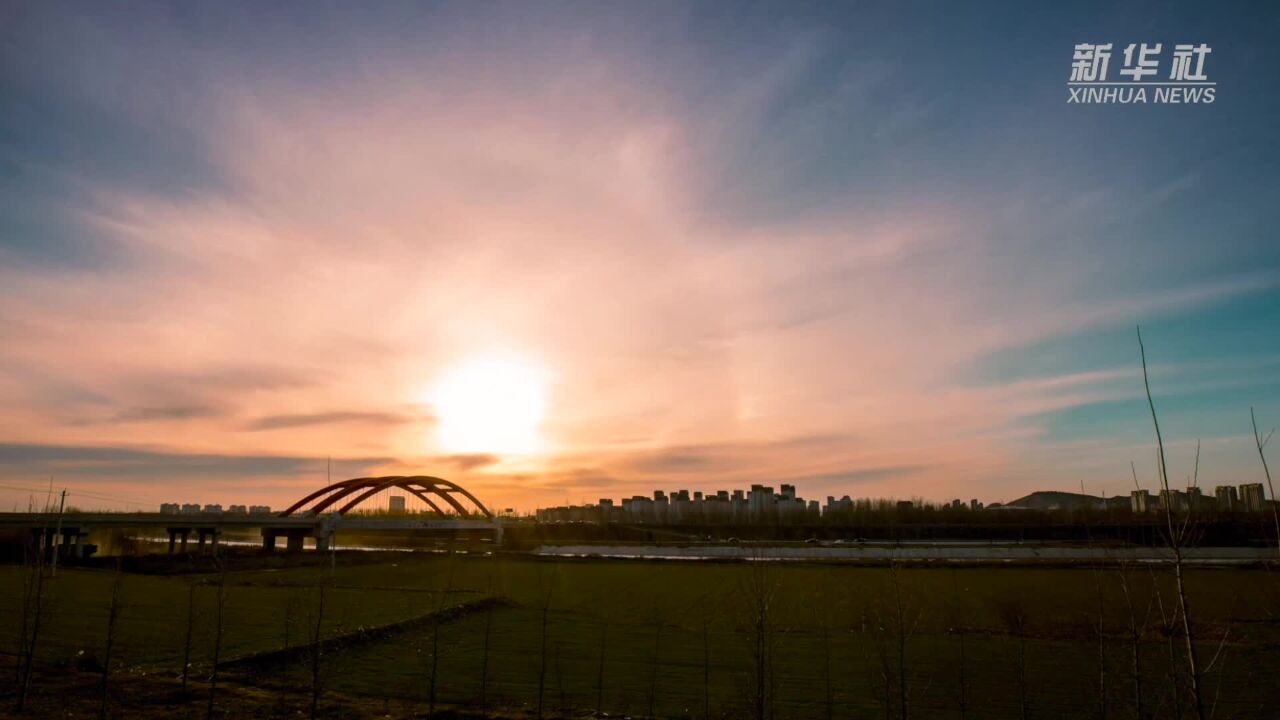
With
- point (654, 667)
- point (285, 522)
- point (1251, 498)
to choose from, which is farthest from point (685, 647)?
point (1251, 498)

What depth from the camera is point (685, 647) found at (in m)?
25.7

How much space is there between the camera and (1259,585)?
4459 cm

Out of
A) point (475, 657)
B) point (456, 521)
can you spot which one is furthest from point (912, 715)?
point (456, 521)

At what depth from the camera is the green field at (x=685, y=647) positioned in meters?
18.4

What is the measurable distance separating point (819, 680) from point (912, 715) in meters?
3.30

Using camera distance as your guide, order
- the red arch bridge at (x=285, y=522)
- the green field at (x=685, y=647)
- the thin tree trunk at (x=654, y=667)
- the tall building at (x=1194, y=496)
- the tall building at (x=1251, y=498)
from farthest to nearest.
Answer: the tall building at (x=1251, y=498)
the red arch bridge at (x=285, y=522)
the green field at (x=685, y=647)
the thin tree trunk at (x=654, y=667)
the tall building at (x=1194, y=496)

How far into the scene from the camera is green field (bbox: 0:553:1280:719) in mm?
18359

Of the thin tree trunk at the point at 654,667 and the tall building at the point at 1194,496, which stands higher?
the tall building at the point at 1194,496

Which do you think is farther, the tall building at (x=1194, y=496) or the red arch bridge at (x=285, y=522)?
the red arch bridge at (x=285, y=522)

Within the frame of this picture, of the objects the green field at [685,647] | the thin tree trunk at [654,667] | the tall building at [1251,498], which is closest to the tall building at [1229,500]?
the tall building at [1251,498]

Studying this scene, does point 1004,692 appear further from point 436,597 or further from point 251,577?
point 251,577

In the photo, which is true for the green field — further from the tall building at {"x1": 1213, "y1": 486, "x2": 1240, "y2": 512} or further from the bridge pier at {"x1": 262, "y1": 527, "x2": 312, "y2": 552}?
the tall building at {"x1": 1213, "y1": 486, "x2": 1240, "y2": 512}

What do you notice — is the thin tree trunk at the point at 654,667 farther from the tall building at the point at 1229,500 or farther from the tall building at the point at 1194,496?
the tall building at the point at 1229,500

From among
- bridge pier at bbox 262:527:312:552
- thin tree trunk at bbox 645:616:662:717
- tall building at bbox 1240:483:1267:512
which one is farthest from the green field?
tall building at bbox 1240:483:1267:512
